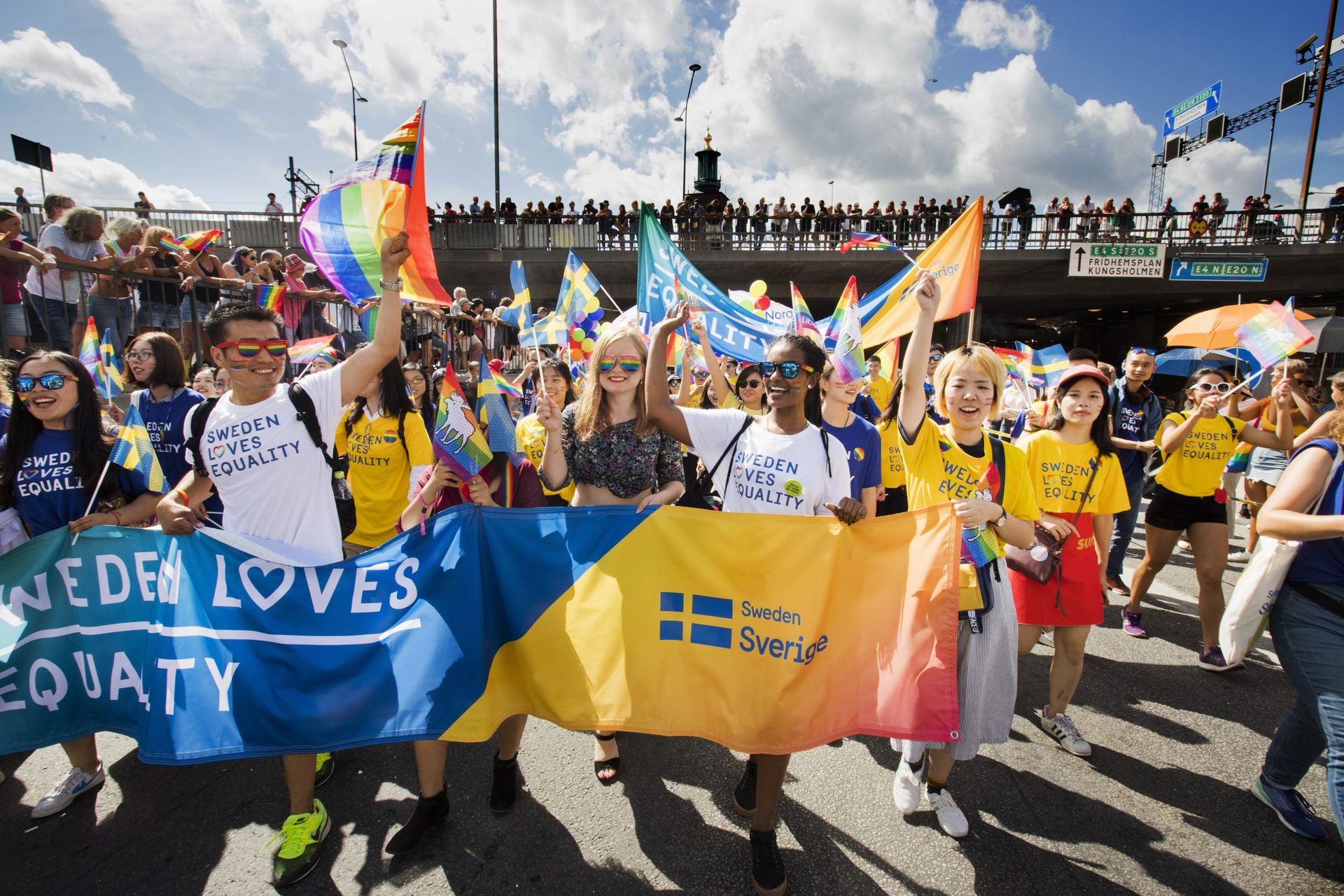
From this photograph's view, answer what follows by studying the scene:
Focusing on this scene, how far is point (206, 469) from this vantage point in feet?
8.76

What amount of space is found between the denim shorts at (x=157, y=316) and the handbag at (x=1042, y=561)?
7036mm

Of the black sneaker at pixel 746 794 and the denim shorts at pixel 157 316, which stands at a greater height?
the denim shorts at pixel 157 316

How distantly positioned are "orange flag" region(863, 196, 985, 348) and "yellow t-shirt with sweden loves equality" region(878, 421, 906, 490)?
0.70 metres

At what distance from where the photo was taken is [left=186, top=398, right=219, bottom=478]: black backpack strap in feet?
8.70

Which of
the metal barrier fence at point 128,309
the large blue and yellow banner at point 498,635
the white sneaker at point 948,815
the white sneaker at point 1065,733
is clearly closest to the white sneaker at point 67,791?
the large blue and yellow banner at point 498,635

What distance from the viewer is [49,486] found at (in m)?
3.04

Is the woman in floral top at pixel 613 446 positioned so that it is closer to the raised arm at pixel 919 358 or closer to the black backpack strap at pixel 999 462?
the raised arm at pixel 919 358

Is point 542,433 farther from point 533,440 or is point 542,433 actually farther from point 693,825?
point 693,825

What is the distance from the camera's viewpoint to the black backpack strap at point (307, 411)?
2.60 metres

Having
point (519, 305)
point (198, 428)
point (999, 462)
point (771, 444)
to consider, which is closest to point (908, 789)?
point (999, 462)

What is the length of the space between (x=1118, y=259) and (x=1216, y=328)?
1837 cm

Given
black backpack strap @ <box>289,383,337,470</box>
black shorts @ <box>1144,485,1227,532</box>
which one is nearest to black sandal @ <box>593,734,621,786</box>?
black backpack strap @ <box>289,383,337,470</box>

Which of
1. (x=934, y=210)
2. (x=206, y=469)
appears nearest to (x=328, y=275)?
(x=206, y=469)

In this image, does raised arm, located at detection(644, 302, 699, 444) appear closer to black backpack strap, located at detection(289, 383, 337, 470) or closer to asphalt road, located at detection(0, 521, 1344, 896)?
black backpack strap, located at detection(289, 383, 337, 470)
